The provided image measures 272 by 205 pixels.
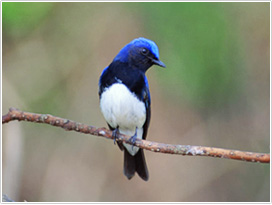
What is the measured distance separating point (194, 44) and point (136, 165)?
137 centimetres

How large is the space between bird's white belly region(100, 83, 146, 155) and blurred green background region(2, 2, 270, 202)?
938 mm

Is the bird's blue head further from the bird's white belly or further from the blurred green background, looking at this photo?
the blurred green background

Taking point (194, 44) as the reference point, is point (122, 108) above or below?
below

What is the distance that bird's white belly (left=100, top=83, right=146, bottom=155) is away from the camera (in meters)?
2.98

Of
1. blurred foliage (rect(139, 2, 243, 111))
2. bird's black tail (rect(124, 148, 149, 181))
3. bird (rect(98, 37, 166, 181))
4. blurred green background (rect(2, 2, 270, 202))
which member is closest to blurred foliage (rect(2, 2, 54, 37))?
blurred green background (rect(2, 2, 270, 202))

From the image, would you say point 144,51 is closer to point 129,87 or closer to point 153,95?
point 129,87

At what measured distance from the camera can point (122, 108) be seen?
3.05 meters

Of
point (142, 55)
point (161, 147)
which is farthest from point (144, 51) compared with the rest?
point (161, 147)

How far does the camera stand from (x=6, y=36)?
13.5 ft

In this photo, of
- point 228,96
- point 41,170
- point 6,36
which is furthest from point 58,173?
point 228,96

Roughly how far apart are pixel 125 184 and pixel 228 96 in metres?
1.50

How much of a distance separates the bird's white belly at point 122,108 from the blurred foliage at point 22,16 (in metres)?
1.46

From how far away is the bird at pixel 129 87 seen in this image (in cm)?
299

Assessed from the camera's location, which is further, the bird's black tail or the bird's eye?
the bird's black tail
